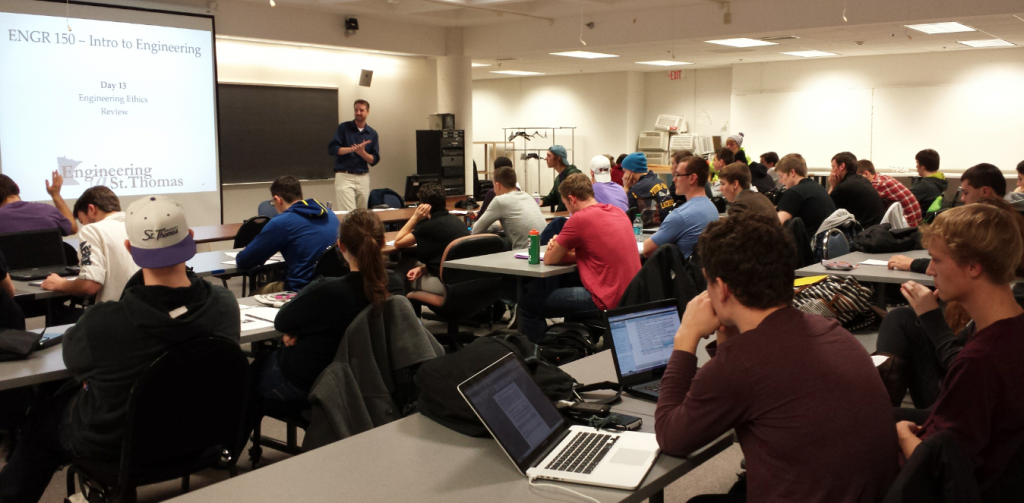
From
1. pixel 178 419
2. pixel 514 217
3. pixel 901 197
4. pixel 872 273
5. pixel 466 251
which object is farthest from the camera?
pixel 901 197

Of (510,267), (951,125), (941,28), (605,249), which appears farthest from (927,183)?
(510,267)

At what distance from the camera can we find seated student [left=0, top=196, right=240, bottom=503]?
7.47ft

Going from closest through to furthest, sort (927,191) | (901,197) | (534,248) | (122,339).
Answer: (122,339) < (534,248) < (901,197) < (927,191)

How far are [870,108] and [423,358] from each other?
12.1 metres

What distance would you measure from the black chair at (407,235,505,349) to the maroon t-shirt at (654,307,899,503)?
3.30 metres

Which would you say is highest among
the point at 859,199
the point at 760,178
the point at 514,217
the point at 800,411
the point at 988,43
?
the point at 988,43

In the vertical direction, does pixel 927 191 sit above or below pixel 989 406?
above

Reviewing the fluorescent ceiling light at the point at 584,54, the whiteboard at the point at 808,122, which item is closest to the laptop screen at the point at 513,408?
the fluorescent ceiling light at the point at 584,54

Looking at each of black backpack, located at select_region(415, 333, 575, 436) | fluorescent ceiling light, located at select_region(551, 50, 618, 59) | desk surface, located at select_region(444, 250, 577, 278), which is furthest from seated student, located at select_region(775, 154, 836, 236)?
fluorescent ceiling light, located at select_region(551, 50, 618, 59)

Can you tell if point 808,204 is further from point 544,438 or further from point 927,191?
point 544,438

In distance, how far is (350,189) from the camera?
382 inches

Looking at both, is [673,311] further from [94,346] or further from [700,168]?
[700,168]

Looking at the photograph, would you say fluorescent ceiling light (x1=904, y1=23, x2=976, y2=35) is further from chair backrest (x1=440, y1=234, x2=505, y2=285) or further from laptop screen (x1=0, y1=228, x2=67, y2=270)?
laptop screen (x1=0, y1=228, x2=67, y2=270)

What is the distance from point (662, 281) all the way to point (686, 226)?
1.49 meters
